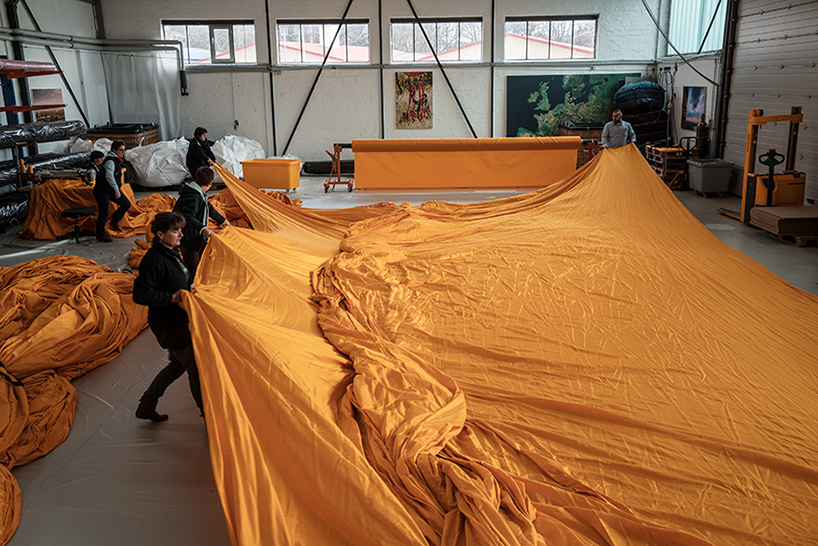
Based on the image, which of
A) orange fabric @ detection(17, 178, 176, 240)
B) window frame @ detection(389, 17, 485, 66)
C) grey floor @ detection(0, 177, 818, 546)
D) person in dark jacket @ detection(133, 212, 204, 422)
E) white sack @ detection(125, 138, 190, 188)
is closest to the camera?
→ grey floor @ detection(0, 177, 818, 546)

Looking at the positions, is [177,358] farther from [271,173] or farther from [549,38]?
[549,38]

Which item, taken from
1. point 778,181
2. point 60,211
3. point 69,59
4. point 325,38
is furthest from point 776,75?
point 69,59

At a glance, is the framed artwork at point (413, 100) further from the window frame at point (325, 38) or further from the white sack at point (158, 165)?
the white sack at point (158, 165)

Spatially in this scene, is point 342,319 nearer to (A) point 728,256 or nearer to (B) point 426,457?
(B) point 426,457

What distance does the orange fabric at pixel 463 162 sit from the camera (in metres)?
9.00

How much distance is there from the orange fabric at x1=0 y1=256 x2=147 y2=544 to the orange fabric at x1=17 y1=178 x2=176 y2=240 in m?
2.84

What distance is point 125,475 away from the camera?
2723 mm

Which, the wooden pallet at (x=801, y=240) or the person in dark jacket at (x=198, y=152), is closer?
the wooden pallet at (x=801, y=240)

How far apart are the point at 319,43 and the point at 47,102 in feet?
18.6

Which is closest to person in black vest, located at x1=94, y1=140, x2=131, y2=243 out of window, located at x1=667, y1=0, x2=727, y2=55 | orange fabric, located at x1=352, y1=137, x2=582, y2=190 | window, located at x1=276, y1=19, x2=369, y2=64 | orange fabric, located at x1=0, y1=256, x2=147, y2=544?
orange fabric, located at x1=0, y1=256, x2=147, y2=544

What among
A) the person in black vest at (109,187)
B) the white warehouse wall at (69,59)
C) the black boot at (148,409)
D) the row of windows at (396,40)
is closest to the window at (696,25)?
the row of windows at (396,40)

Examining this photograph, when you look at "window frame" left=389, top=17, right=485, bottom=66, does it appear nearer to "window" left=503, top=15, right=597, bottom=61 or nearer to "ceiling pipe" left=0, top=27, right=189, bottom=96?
"window" left=503, top=15, right=597, bottom=61

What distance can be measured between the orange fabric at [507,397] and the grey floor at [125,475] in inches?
19.8

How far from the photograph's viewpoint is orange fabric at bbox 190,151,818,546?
206cm
